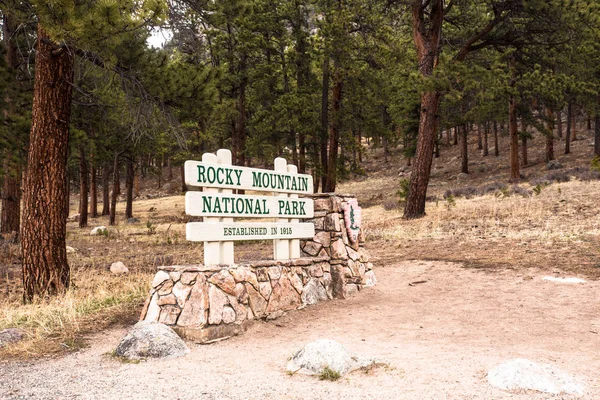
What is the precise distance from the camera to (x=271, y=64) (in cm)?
2333

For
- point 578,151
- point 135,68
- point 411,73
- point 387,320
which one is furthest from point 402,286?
point 578,151

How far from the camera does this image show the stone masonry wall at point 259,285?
630 centimetres

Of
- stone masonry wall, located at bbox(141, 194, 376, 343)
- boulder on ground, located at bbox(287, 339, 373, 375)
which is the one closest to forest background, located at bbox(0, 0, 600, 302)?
stone masonry wall, located at bbox(141, 194, 376, 343)

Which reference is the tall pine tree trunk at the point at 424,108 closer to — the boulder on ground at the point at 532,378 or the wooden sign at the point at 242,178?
the wooden sign at the point at 242,178

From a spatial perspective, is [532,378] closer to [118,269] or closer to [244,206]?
[244,206]

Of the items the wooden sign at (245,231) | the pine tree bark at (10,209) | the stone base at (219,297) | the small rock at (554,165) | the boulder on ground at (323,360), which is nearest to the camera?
the boulder on ground at (323,360)

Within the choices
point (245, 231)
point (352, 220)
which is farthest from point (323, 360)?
point (352, 220)

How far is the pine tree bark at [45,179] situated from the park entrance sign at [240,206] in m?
2.68

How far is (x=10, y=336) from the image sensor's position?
5969mm

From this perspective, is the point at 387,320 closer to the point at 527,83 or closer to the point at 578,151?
the point at 527,83

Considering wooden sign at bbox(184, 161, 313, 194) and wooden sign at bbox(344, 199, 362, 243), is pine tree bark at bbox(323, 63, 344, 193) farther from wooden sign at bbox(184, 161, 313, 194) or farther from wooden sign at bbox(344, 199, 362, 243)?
wooden sign at bbox(184, 161, 313, 194)

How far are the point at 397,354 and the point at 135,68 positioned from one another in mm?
7050

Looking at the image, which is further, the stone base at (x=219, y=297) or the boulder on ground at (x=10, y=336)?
the stone base at (x=219, y=297)

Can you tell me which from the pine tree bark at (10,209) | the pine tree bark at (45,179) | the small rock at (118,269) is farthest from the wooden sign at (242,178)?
the pine tree bark at (10,209)
